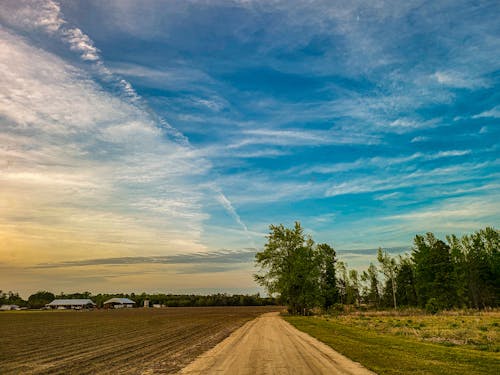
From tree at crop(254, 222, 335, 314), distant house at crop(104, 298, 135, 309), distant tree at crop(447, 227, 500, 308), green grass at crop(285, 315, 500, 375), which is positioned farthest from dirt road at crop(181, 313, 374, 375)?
distant house at crop(104, 298, 135, 309)

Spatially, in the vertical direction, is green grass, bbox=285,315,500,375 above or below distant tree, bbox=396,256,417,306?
below

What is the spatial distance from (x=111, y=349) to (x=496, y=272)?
9177cm

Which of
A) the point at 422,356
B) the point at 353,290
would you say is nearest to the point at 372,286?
the point at 353,290

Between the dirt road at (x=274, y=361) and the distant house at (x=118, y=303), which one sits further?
the distant house at (x=118, y=303)

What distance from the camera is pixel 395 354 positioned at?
1884 cm

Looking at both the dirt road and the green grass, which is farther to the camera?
the dirt road

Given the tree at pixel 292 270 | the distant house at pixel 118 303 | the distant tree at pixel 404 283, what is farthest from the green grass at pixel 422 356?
the distant house at pixel 118 303

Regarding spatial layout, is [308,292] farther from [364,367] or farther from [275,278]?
[364,367]

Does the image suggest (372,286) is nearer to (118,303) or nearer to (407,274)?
(407,274)

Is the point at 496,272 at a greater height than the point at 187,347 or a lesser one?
greater

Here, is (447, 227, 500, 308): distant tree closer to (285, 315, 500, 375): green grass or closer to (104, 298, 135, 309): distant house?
(285, 315, 500, 375): green grass

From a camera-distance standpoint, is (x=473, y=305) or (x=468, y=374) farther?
(x=473, y=305)

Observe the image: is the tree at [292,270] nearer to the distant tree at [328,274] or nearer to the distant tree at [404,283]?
the distant tree at [328,274]

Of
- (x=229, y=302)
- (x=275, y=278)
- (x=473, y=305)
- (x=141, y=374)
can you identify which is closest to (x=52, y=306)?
(x=229, y=302)
